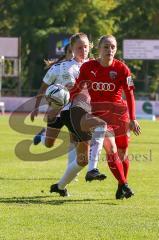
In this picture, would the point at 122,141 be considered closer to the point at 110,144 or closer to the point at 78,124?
the point at 110,144

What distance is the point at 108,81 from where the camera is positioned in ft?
27.7

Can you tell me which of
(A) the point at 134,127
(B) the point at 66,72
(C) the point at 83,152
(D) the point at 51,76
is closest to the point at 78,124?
(C) the point at 83,152

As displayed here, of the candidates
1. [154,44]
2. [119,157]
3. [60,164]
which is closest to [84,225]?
[119,157]

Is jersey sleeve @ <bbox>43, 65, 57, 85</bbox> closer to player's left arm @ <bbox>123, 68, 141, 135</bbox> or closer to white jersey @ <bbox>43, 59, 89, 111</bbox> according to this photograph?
white jersey @ <bbox>43, 59, 89, 111</bbox>

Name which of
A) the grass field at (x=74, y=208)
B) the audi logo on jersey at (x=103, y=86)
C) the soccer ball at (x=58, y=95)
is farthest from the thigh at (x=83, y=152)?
the audi logo on jersey at (x=103, y=86)

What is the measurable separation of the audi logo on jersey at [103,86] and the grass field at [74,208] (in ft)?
4.17

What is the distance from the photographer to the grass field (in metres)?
6.40

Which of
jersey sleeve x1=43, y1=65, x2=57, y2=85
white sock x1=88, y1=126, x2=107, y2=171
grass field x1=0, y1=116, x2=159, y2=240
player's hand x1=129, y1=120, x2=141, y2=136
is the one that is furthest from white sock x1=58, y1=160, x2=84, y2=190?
jersey sleeve x1=43, y1=65, x2=57, y2=85

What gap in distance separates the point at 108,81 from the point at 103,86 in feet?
0.27

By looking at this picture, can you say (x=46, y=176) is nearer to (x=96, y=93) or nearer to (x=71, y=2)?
(x=96, y=93)

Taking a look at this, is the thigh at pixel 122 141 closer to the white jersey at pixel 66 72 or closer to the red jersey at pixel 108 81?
the red jersey at pixel 108 81

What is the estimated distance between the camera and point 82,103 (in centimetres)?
905

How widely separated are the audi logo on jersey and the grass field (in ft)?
4.17

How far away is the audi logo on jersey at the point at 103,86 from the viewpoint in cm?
844
